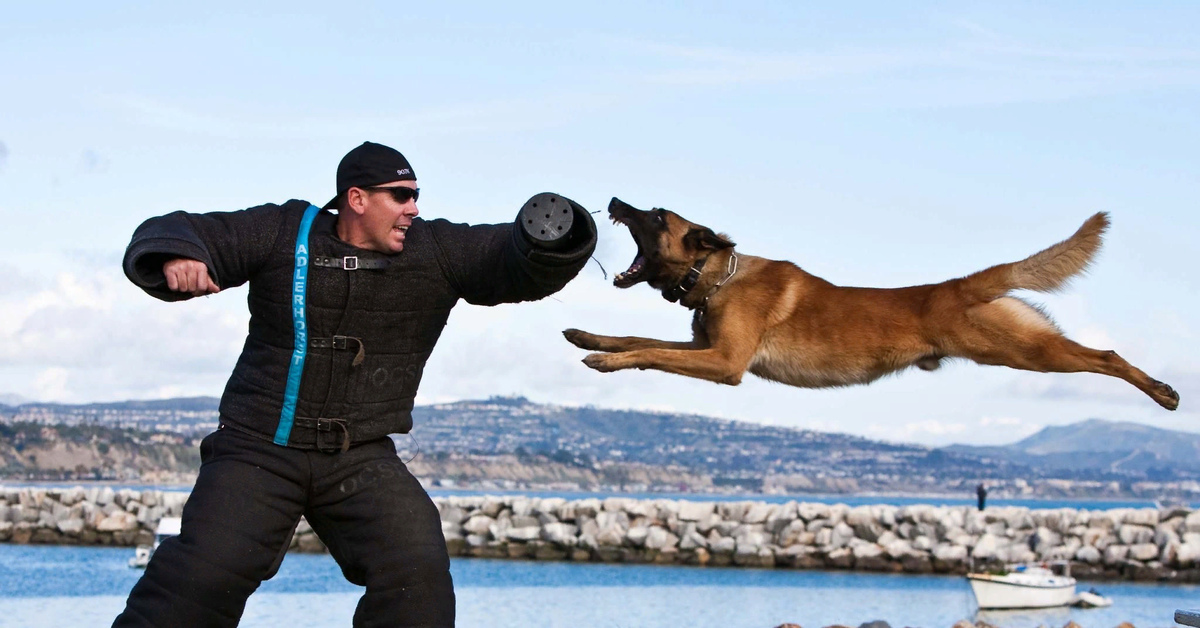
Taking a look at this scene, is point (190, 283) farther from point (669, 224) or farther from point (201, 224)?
point (669, 224)

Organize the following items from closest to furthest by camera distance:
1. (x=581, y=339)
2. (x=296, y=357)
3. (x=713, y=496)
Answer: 1. (x=296, y=357)
2. (x=581, y=339)
3. (x=713, y=496)

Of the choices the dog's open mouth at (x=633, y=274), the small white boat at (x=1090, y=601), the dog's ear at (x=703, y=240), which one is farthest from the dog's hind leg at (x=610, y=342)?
the small white boat at (x=1090, y=601)

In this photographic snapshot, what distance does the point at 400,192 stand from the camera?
472cm

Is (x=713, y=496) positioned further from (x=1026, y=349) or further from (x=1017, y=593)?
(x=1026, y=349)

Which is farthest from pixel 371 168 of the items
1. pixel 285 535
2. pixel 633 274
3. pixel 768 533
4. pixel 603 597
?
pixel 768 533

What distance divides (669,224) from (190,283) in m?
2.49

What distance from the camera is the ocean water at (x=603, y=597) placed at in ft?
61.6

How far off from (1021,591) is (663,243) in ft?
62.8

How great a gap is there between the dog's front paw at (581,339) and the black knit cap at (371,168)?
1459 mm

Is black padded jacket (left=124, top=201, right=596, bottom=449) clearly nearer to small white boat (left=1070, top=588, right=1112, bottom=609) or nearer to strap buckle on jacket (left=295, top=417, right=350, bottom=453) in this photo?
strap buckle on jacket (left=295, top=417, right=350, bottom=453)

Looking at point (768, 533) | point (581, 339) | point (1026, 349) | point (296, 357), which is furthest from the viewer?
point (768, 533)

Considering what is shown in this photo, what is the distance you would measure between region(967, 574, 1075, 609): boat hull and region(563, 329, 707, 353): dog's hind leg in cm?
1847

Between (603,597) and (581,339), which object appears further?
(603,597)

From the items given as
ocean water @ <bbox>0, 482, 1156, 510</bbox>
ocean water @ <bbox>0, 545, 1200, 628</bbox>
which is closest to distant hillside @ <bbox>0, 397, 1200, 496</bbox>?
ocean water @ <bbox>0, 482, 1156, 510</bbox>
